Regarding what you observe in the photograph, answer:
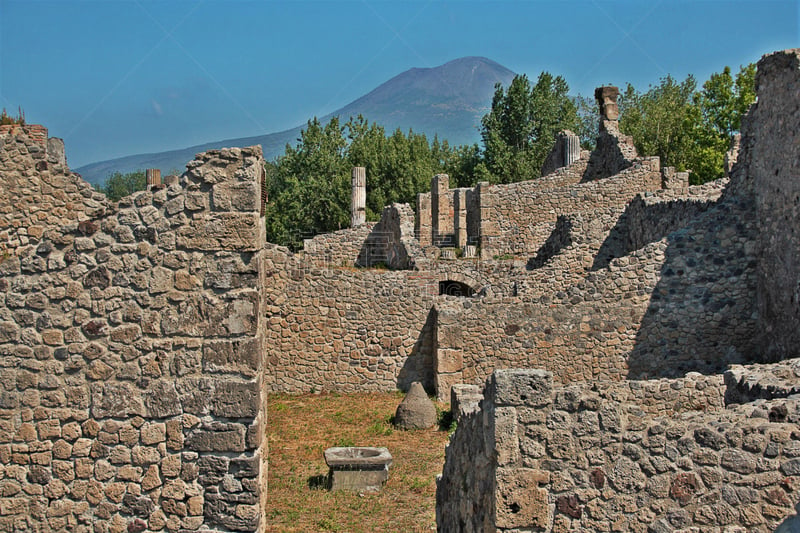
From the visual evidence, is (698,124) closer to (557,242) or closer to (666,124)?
(666,124)

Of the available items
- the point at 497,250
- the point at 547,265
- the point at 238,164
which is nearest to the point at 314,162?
the point at 497,250

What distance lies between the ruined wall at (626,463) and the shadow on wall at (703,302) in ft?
27.2

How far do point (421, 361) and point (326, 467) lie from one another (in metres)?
5.05

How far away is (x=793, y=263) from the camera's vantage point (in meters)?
12.8

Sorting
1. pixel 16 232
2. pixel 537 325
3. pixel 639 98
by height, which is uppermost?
pixel 639 98

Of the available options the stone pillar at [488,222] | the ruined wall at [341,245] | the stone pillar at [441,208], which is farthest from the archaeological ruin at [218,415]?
the stone pillar at [441,208]

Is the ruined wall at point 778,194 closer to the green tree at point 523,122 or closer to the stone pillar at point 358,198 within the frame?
the stone pillar at point 358,198

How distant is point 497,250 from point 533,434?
18634mm

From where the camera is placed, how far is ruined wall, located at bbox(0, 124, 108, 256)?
33.7 ft

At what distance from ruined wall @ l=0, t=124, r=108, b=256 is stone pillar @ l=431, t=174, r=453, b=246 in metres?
19.3

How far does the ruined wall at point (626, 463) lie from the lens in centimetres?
582

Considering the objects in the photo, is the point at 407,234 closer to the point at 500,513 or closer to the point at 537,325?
the point at 537,325

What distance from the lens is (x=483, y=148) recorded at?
1997 inches

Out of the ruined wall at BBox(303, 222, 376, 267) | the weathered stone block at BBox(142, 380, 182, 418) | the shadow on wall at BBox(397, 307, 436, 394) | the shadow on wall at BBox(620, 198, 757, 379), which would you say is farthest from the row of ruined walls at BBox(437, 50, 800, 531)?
the ruined wall at BBox(303, 222, 376, 267)
